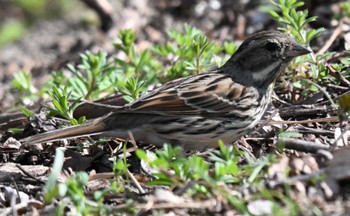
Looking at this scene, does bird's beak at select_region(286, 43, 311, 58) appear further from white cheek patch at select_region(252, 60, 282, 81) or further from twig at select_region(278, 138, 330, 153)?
twig at select_region(278, 138, 330, 153)

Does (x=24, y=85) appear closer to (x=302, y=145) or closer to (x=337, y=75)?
(x=337, y=75)

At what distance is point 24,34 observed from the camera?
9766 millimetres

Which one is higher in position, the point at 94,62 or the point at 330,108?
the point at 94,62

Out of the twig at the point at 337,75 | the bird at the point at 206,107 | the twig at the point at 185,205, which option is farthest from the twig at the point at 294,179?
the twig at the point at 337,75

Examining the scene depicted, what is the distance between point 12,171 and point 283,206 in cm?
189

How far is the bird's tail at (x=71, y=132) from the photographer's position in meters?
4.94

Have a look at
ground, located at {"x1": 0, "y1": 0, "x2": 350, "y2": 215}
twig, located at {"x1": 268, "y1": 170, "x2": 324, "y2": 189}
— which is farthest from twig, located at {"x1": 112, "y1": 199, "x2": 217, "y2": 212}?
twig, located at {"x1": 268, "y1": 170, "x2": 324, "y2": 189}

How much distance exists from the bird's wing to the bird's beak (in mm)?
346

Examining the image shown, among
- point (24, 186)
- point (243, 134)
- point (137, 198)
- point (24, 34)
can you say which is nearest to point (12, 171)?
point (24, 186)

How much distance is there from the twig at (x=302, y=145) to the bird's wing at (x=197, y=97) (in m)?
0.61

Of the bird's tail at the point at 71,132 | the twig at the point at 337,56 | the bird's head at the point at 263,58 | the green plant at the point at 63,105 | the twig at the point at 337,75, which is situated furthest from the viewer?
the twig at the point at 337,56

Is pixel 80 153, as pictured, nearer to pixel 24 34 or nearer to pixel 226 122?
pixel 226 122

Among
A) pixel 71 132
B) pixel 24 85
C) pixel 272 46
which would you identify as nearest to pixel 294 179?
pixel 71 132

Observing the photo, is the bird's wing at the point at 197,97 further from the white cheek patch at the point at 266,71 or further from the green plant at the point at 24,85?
the green plant at the point at 24,85
